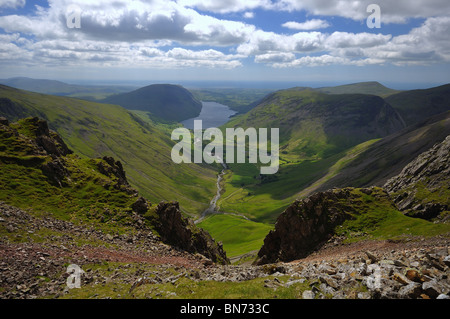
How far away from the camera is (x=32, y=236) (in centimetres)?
3241

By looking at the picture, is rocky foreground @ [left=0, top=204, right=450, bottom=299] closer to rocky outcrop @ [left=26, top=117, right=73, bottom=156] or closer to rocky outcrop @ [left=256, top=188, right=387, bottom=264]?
rocky outcrop @ [left=256, top=188, right=387, bottom=264]

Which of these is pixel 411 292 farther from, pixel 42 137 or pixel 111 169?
pixel 42 137

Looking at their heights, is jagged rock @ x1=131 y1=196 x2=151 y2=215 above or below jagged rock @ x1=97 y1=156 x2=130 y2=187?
below

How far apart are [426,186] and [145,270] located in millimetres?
103617

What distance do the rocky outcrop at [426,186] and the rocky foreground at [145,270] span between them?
34883 mm

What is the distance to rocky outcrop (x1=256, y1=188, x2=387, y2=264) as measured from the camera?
55656 millimetres

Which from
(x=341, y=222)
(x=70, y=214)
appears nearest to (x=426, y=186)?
(x=341, y=222)

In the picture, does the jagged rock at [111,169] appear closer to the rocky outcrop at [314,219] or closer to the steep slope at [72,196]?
the steep slope at [72,196]

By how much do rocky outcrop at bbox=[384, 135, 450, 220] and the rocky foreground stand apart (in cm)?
3488

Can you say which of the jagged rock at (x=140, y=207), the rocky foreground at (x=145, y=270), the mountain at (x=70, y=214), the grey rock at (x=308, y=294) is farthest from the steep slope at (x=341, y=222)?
the jagged rock at (x=140, y=207)

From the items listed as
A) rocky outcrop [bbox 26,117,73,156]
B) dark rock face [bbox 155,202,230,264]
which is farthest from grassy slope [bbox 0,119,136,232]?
dark rock face [bbox 155,202,230,264]

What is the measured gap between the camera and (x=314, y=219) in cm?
5816

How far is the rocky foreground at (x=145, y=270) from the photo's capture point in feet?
60.4
